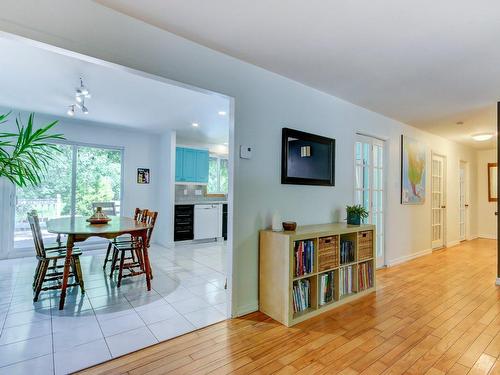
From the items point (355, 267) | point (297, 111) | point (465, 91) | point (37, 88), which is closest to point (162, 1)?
point (297, 111)

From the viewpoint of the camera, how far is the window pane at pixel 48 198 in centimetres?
458

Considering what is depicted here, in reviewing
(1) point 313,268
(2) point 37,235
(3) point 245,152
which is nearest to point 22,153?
(2) point 37,235

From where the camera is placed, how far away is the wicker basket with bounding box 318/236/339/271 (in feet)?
8.50

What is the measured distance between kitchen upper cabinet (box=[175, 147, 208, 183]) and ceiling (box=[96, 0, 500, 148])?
12.0ft

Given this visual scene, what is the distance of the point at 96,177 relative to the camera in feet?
17.2

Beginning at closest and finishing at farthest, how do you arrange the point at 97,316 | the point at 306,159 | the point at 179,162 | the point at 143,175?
the point at 97,316, the point at 306,159, the point at 143,175, the point at 179,162

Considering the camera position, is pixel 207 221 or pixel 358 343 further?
pixel 207 221

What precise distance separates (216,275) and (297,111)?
7.64 ft

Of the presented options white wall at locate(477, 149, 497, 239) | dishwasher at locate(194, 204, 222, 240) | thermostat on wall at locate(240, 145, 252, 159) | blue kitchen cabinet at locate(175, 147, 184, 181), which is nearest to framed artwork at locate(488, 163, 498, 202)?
white wall at locate(477, 149, 497, 239)

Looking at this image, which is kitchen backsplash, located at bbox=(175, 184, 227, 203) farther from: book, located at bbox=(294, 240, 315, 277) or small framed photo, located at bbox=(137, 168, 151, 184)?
book, located at bbox=(294, 240, 315, 277)

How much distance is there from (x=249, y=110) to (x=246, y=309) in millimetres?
1846

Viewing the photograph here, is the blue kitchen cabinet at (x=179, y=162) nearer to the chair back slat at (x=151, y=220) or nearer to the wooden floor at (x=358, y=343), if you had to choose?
the chair back slat at (x=151, y=220)

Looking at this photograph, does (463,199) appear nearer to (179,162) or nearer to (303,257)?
(303,257)

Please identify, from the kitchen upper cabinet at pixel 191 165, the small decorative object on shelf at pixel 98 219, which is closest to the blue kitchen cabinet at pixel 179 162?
the kitchen upper cabinet at pixel 191 165
